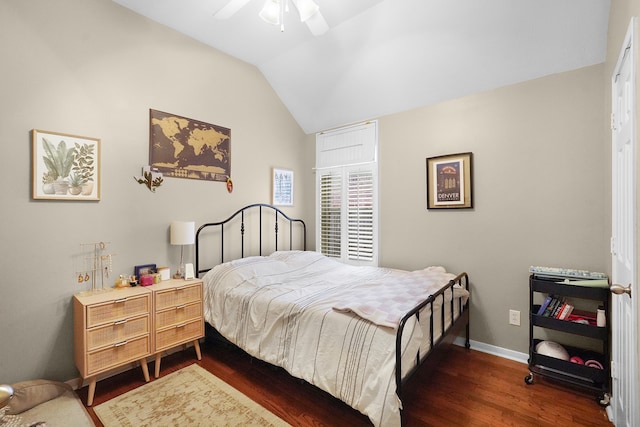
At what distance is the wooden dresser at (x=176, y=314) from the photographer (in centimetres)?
231

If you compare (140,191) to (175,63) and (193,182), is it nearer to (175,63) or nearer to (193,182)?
(193,182)

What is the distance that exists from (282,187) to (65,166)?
2.22 meters

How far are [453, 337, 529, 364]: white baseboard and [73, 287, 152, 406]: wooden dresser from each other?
9.44 feet

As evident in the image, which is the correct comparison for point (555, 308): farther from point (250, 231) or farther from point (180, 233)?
point (180, 233)

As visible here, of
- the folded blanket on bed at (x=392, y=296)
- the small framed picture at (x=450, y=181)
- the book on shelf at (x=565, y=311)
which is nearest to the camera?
the folded blanket on bed at (x=392, y=296)

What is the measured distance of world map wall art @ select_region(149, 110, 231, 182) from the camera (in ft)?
8.79

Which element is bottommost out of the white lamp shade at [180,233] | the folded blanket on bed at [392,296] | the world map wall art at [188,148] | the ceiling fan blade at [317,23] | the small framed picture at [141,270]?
the folded blanket on bed at [392,296]

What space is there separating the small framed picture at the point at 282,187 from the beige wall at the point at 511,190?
1.48 meters

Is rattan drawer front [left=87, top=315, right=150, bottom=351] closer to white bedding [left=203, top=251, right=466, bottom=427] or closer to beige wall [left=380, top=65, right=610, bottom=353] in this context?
white bedding [left=203, top=251, right=466, bottom=427]

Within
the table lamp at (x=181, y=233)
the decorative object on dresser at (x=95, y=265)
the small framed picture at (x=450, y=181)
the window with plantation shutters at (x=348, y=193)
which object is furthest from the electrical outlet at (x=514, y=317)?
the decorative object on dresser at (x=95, y=265)

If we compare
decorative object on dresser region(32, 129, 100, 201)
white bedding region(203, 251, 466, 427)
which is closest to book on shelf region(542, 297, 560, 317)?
white bedding region(203, 251, 466, 427)

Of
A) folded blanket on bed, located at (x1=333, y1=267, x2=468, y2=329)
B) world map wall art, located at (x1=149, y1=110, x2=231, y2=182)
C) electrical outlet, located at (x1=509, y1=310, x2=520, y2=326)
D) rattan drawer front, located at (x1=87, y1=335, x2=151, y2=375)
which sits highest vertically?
world map wall art, located at (x1=149, y1=110, x2=231, y2=182)

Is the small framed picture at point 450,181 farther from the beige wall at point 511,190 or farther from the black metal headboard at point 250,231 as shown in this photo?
the black metal headboard at point 250,231

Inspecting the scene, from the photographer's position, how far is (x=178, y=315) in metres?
2.43
